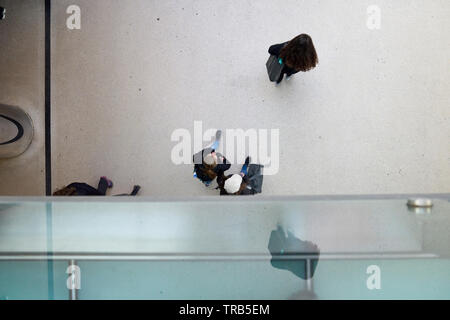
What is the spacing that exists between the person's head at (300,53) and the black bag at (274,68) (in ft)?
0.51

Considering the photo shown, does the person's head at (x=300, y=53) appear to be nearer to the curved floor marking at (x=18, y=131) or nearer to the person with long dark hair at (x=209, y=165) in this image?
the person with long dark hair at (x=209, y=165)

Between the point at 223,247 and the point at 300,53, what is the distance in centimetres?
152

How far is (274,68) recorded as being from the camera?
2371mm

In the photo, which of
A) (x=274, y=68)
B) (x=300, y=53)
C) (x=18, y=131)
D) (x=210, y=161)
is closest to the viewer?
(x=300, y=53)

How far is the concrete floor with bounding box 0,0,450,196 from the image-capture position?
2500 millimetres

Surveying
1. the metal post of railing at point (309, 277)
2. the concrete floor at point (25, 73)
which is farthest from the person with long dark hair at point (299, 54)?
the concrete floor at point (25, 73)

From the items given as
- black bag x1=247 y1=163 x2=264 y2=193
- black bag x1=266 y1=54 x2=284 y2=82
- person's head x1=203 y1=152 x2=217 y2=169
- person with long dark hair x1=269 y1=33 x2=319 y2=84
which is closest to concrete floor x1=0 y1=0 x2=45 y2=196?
person's head x1=203 y1=152 x2=217 y2=169

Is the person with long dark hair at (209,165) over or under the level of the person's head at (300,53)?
under

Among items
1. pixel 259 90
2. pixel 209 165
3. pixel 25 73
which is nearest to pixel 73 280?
pixel 209 165

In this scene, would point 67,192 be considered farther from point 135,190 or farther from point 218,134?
point 218,134

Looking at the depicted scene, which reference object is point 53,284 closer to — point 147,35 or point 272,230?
point 272,230

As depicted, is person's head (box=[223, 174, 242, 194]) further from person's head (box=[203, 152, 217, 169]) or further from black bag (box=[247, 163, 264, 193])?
black bag (box=[247, 163, 264, 193])

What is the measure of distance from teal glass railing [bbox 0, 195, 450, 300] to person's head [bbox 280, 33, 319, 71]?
1172 millimetres

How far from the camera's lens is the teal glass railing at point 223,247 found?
47.6 inches
